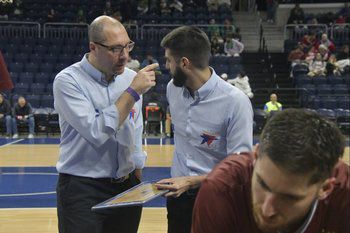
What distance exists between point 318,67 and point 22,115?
9.14 meters

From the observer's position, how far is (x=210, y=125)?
2.74 meters

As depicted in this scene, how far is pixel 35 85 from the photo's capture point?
15750 millimetres

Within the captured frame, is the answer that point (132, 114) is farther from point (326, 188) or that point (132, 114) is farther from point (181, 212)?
point (326, 188)

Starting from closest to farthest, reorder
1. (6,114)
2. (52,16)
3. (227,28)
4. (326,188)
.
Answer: (326,188) < (6,114) < (227,28) < (52,16)

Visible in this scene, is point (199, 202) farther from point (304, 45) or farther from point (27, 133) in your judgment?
point (304, 45)

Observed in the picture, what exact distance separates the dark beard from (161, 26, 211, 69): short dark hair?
7 cm

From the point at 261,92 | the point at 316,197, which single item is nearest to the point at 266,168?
the point at 316,197

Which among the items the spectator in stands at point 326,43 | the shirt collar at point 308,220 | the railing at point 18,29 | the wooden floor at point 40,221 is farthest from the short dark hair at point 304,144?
the railing at point 18,29

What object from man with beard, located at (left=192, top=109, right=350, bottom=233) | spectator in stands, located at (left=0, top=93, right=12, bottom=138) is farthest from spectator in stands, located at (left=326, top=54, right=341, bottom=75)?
man with beard, located at (left=192, top=109, right=350, bottom=233)

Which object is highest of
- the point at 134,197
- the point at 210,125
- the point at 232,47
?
the point at 210,125

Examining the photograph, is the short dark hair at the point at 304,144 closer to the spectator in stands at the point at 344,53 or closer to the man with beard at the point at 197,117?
the man with beard at the point at 197,117

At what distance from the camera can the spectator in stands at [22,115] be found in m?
14.1

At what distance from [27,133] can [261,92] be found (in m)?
7.43

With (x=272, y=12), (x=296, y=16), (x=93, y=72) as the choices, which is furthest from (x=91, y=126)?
(x=272, y=12)
